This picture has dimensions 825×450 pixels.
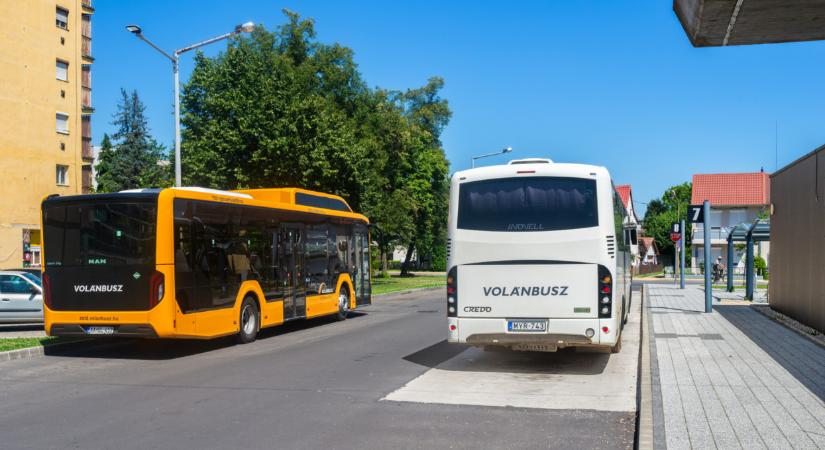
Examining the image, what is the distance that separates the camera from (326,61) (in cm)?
4275

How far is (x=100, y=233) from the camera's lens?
1334 cm

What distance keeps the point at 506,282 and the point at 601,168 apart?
2.21 metres

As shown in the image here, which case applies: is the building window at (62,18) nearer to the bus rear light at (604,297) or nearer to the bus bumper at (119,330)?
the bus bumper at (119,330)

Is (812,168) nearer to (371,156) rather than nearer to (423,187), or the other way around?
(371,156)

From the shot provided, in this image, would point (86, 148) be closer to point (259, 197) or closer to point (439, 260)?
point (259, 197)

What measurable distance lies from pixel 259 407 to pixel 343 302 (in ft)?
40.1

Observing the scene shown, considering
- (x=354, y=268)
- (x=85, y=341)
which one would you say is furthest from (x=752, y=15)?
(x=354, y=268)

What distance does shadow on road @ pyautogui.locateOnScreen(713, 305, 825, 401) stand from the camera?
10008mm

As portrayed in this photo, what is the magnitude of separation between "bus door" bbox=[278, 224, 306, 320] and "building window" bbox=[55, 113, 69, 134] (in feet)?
99.7

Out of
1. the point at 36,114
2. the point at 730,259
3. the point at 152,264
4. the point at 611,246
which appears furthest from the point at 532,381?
the point at 36,114

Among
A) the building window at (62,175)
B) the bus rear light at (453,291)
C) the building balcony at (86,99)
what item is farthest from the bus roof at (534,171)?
the building balcony at (86,99)

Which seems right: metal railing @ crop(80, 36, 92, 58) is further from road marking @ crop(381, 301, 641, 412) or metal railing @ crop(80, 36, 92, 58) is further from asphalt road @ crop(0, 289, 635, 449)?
road marking @ crop(381, 301, 641, 412)

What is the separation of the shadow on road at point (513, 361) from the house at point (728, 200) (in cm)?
6417

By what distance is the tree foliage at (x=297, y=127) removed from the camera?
1129 inches
